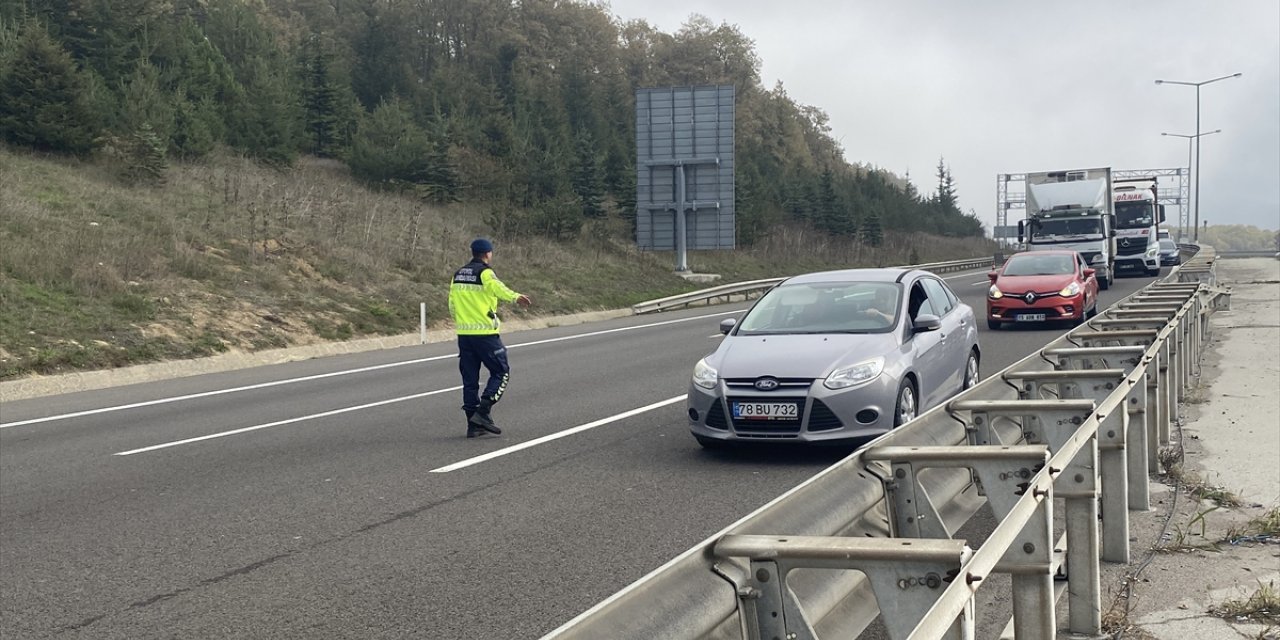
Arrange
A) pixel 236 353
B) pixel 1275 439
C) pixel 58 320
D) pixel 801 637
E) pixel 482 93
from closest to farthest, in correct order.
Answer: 1. pixel 801 637
2. pixel 1275 439
3. pixel 58 320
4. pixel 236 353
5. pixel 482 93

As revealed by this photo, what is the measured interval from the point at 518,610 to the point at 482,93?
64.8 metres

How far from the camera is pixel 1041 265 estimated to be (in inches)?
920

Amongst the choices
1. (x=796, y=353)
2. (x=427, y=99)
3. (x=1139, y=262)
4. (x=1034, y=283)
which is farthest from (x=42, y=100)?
(x=1139, y=262)

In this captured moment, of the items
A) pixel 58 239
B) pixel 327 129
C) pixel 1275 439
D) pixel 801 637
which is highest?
pixel 327 129

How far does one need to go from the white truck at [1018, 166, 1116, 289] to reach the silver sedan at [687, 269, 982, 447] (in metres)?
25.8

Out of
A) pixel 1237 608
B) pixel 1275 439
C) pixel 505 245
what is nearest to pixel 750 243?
pixel 505 245

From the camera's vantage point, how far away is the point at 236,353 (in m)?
20.1

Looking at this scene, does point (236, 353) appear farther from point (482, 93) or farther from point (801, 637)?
point (482, 93)

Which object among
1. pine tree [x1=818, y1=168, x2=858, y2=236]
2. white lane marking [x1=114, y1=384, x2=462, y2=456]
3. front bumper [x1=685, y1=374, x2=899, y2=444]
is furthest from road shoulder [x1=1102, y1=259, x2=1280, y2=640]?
pine tree [x1=818, y1=168, x2=858, y2=236]

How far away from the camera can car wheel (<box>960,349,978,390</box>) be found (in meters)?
11.5

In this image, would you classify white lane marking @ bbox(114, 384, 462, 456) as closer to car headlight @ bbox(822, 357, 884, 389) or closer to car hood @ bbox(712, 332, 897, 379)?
car hood @ bbox(712, 332, 897, 379)

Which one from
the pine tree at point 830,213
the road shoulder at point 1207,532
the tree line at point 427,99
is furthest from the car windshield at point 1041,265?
the pine tree at point 830,213

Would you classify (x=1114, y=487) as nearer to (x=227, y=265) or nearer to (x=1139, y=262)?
(x=227, y=265)

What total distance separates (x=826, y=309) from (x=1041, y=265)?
1480cm
